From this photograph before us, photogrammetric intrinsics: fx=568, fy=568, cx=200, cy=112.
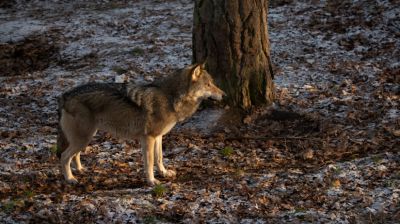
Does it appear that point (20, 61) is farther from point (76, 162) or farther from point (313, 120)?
point (313, 120)

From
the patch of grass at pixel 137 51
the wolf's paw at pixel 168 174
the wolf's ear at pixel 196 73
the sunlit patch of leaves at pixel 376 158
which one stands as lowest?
the wolf's paw at pixel 168 174

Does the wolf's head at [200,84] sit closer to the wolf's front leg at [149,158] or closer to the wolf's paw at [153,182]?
the wolf's front leg at [149,158]

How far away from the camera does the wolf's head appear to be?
24.0 feet

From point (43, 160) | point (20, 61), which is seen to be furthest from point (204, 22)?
point (20, 61)

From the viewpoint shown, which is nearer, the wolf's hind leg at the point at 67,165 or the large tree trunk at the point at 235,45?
the wolf's hind leg at the point at 67,165

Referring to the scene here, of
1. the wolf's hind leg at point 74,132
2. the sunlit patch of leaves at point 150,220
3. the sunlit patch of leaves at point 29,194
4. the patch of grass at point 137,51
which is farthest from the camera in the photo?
the patch of grass at point 137,51

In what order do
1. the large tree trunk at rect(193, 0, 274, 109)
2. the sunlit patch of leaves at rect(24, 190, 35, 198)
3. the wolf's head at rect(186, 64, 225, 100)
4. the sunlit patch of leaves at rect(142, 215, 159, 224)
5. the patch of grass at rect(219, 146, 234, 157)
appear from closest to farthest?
the sunlit patch of leaves at rect(142, 215, 159, 224), the sunlit patch of leaves at rect(24, 190, 35, 198), the wolf's head at rect(186, 64, 225, 100), the patch of grass at rect(219, 146, 234, 157), the large tree trunk at rect(193, 0, 274, 109)

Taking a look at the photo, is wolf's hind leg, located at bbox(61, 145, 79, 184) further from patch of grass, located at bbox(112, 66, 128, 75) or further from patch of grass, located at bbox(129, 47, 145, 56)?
patch of grass, located at bbox(129, 47, 145, 56)

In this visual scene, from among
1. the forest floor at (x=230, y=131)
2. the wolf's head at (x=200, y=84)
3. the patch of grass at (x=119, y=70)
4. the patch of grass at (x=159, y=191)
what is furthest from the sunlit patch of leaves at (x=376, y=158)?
the patch of grass at (x=119, y=70)

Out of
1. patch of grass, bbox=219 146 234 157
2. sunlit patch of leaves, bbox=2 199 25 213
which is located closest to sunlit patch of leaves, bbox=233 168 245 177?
patch of grass, bbox=219 146 234 157

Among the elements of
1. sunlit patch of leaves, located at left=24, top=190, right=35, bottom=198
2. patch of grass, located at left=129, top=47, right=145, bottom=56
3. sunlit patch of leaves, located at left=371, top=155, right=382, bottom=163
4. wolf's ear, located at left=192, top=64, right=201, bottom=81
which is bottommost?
sunlit patch of leaves, located at left=24, top=190, right=35, bottom=198

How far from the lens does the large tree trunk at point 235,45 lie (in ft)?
29.7

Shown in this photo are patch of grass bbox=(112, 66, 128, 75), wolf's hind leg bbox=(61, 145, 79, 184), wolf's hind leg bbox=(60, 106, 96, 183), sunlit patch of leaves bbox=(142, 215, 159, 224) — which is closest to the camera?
sunlit patch of leaves bbox=(142, 215, 159, 224)

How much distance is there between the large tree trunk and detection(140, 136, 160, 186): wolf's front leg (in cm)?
235
